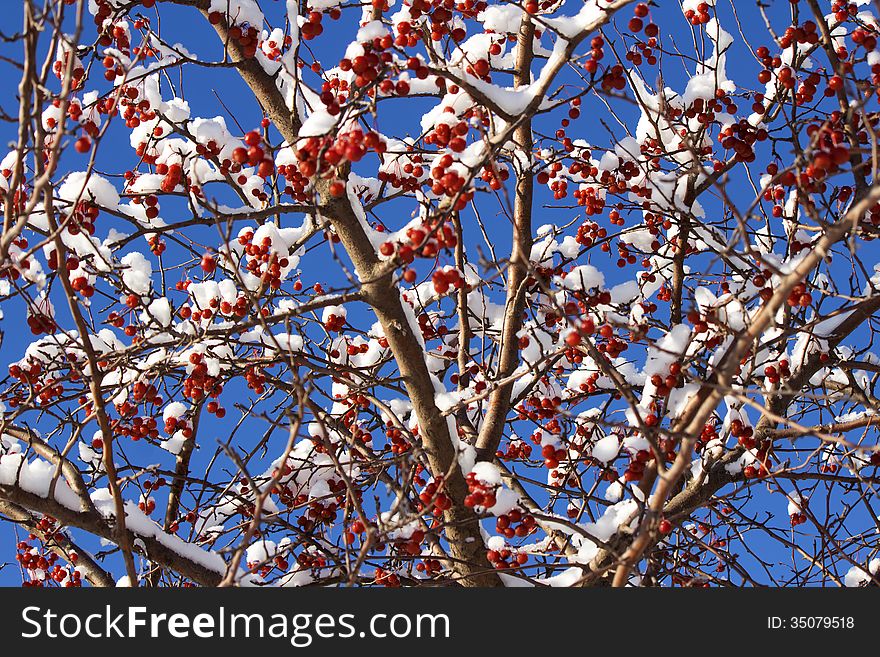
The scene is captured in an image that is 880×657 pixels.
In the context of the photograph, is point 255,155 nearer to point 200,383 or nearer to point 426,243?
point 426,243

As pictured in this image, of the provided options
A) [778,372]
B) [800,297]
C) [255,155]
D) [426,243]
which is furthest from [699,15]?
[255,155]

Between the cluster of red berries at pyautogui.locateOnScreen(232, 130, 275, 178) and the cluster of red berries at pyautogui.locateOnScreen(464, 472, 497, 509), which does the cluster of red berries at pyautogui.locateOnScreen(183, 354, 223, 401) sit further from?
the cluster of red berries at pyautogui.locateOnScreen(464, 472, 497, 509)

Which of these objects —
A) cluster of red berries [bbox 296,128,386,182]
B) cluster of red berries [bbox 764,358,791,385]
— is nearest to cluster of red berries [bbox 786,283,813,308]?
cluster of red berries [bbox 764,358,791,385]

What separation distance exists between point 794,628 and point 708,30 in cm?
405

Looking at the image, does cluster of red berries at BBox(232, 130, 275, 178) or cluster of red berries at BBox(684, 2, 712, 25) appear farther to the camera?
cluster of red berries at BBox(684, 2, 712, 25)

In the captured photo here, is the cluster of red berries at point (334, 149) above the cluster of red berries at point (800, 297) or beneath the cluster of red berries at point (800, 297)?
above

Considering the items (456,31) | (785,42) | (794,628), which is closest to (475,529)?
(794,628)

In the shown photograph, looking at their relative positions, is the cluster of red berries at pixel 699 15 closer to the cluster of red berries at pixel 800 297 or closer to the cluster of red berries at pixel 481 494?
the cluster of red berries at pixel 800 297

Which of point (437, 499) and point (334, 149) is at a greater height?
point (334, 149)

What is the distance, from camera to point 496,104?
4324 millimetres

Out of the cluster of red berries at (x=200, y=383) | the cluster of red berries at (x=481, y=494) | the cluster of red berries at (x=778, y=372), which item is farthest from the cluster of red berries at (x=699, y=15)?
the cluster of red berries at (x=200, y=383)

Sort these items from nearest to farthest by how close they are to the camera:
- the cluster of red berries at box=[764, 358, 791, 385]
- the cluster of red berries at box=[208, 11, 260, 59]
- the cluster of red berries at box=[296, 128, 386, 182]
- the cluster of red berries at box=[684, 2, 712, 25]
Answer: the cluster of red berries at box=[296, 128, 386, 182]
the cluster of red berries at box=[208, 11, 260, 59]
the cluster of red berries at box=[764, 358, 791, 385]
the cluster of red berries at box=[684, 2, 712, 25]

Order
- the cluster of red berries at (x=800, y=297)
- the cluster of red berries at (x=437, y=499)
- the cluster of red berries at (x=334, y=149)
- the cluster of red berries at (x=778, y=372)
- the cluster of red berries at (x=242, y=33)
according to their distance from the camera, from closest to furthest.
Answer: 1. the cluster of red berries at (x=334, y=149)
2. the cluster of red berries at (x=437, y=499)
3. the cluster of red berries at (x=800, y=297)
4. the cluster of red berries at (x=242, y=33)
5. the cluster of red berries at (x=778, y=372)

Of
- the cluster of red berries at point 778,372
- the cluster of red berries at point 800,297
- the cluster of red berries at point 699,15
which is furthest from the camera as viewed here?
the cluster of red berries at point 699,15
